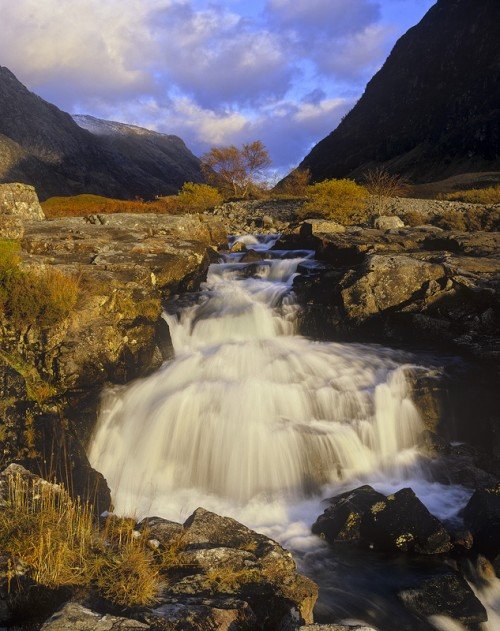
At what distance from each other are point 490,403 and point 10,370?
395 inches

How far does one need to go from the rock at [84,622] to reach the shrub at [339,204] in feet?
84.4

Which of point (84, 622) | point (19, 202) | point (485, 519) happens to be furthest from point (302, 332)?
point (19, 202)

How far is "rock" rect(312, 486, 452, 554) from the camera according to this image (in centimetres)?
694

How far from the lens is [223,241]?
23016 millimetres

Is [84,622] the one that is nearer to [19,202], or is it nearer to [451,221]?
[19,202]

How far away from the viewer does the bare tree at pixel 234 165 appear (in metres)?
51.2

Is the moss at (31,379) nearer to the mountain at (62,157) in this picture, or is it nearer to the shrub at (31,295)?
the shrub at (31,295)

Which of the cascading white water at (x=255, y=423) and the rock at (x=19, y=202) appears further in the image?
the rock at (x=19, y=202)

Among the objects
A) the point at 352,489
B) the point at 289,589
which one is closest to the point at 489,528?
the point at 352,489

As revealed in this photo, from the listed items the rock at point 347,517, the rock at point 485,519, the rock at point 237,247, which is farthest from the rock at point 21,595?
the rock at point 237,247

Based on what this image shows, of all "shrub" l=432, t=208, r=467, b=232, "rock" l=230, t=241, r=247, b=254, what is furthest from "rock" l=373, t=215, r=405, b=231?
"rock" l=230, t=241, r=247, b=254

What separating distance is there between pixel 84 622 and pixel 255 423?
6124mm

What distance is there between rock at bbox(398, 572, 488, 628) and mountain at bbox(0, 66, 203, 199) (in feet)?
309

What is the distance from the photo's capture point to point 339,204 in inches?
1120
